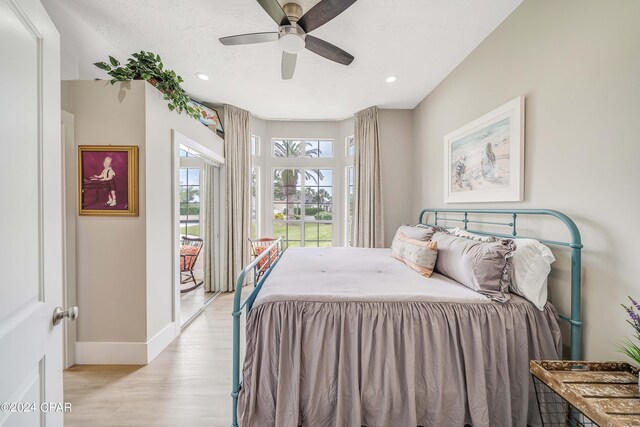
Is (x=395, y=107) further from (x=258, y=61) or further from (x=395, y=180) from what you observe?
(x=258, y=61)

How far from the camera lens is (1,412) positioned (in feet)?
1.99

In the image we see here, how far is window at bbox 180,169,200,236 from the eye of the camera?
9.63 feet

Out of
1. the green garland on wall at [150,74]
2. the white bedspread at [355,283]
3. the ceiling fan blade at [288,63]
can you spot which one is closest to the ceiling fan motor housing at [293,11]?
the ceiling fan blade at [288,63]

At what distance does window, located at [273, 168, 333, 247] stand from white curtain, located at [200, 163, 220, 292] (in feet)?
3.53

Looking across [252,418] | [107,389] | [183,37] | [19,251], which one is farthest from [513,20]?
[107,389]

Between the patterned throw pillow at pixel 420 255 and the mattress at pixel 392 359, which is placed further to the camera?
the patterned throw pillow at pixel 420 255

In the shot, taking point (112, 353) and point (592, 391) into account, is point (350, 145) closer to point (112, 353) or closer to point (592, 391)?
point (592, 391)

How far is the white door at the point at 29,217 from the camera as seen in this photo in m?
0.65

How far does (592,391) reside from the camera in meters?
1.04

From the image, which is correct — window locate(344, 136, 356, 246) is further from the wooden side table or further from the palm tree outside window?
the wooden side table

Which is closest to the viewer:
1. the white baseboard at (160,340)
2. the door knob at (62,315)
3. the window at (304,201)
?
the door knob at (62,315)

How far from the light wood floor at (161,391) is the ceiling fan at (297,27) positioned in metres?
2.55

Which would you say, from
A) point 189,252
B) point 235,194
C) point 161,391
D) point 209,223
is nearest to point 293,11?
point 235,194

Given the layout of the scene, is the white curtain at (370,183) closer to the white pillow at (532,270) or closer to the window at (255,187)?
the window at (255,187)
